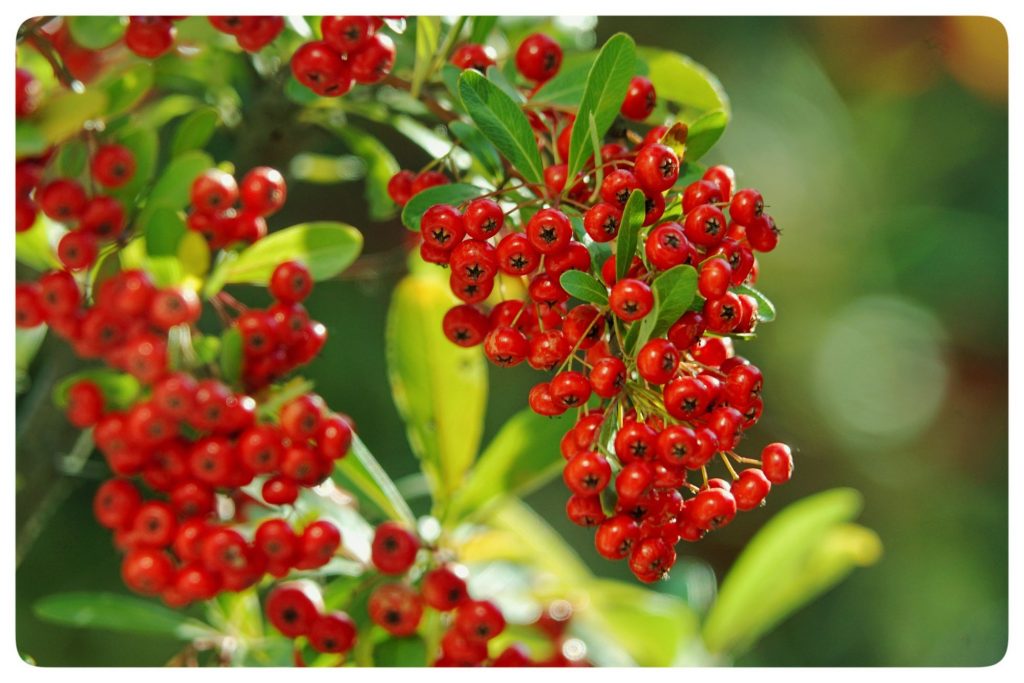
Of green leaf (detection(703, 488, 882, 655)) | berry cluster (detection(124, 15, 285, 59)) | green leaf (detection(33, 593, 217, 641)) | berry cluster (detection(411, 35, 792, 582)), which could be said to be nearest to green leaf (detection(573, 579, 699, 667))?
green leaf (detection(703, 488, 882, 655))

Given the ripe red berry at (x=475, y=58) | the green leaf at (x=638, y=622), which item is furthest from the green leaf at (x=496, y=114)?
the green leaf at (x=638, y=622)

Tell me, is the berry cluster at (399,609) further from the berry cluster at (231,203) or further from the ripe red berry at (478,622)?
the berry cluster at (231,203)

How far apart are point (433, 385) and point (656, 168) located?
0.62 m

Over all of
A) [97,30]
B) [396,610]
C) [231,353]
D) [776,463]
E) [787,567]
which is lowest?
[787,567]

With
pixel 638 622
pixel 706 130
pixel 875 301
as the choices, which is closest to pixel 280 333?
pixel 706 130

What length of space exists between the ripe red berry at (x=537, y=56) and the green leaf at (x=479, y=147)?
4.3 inches

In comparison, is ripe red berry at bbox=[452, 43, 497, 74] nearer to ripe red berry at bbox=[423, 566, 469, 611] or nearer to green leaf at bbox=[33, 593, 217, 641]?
ripe red berry at bbox=[423, 566, 469, 611]

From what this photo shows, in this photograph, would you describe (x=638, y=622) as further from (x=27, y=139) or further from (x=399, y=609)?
(x=27, y=139)

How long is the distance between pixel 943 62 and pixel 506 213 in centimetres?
185

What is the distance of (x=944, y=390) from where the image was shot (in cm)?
259

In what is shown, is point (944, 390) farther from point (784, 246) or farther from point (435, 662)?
point (435, 662)

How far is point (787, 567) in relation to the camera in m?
1.69
